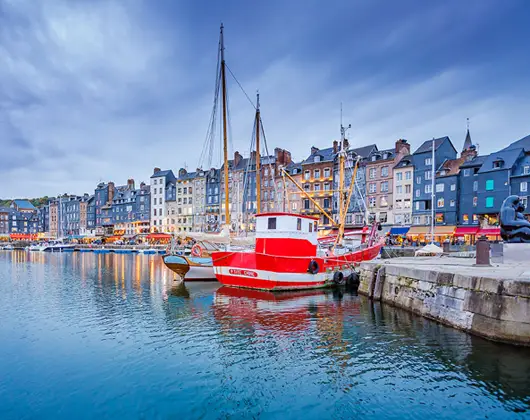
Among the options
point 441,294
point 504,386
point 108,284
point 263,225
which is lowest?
point 108,284

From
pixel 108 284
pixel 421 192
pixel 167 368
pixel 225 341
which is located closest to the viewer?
pixel 167 368

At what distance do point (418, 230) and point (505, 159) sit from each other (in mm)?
14582

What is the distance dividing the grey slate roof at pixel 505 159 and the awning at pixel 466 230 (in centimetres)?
800

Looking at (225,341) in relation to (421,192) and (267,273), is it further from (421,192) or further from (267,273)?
(421,192)

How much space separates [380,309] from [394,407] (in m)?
9.69

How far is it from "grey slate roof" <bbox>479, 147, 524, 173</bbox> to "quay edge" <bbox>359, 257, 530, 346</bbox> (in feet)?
127

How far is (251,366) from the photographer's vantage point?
10.2 metres

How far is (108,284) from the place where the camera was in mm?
26734

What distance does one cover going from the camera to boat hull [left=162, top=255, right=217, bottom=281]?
27891 millimetres

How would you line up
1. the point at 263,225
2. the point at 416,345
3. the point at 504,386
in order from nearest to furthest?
the point at 504,386 < the point at 416,345 < the point at 263,225

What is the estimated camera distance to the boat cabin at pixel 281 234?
2177 centimetres

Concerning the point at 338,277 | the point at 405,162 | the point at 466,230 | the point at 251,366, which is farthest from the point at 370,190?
the point at 251,366

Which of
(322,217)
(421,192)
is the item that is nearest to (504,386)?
(421,192)

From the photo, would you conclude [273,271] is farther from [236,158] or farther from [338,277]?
[236,158]
